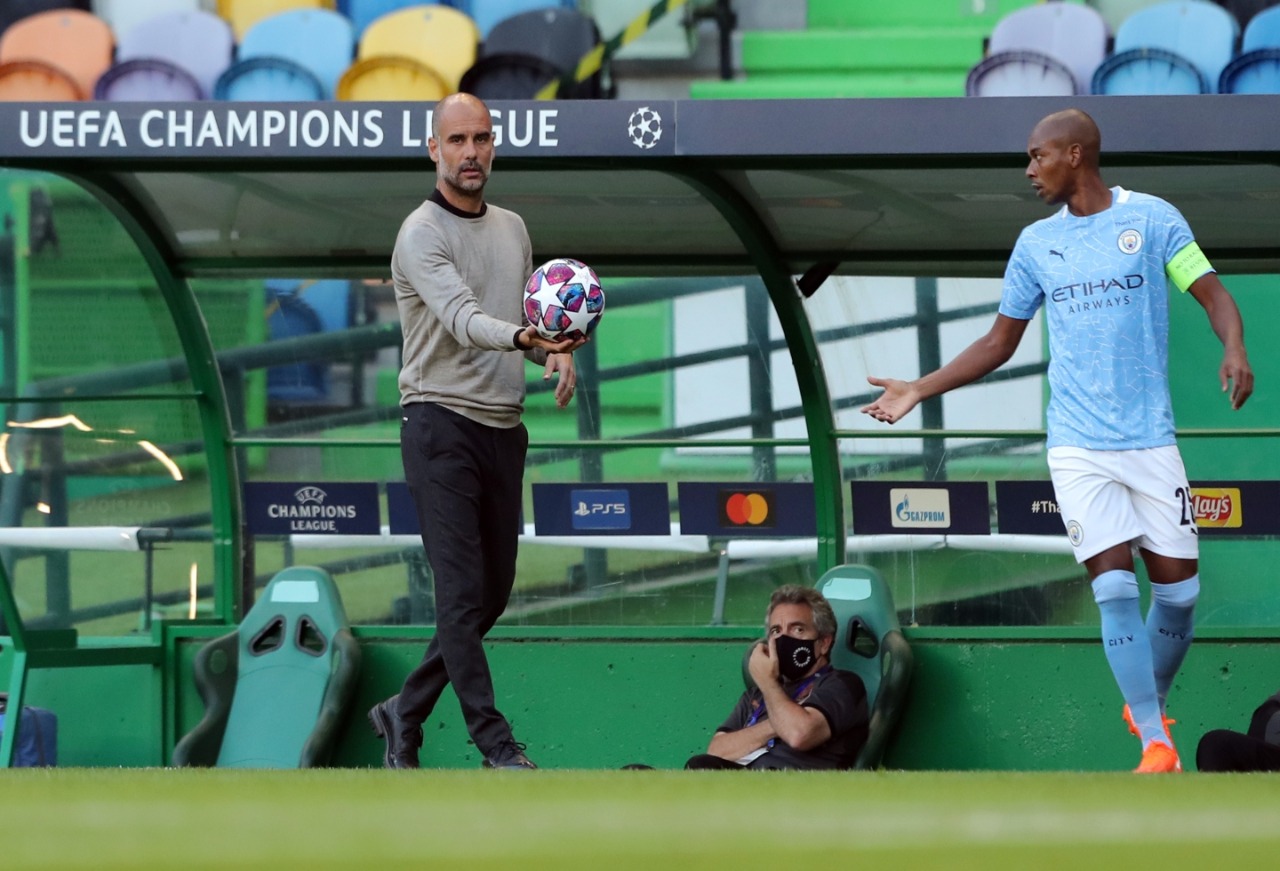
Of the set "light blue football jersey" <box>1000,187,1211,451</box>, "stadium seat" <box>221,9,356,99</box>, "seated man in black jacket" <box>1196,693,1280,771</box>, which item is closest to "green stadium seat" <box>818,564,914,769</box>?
"seated man in black jacket" <box>1196,693,1280,771</box>

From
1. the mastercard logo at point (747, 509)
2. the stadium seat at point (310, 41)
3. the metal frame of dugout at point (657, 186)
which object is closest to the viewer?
the metal frame of dugout at point (657, 186)

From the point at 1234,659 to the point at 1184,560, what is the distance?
1.89 metres

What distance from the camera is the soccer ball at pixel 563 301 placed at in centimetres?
496

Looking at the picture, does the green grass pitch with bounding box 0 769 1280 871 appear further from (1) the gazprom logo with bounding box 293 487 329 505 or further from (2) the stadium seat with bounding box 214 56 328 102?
(2) the stadium seat with bounding box 214 56 328 102

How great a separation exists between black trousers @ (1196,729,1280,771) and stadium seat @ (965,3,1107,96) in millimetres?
8606

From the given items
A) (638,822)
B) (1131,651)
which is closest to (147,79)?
(1131,651)

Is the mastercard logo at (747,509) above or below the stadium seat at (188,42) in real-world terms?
below

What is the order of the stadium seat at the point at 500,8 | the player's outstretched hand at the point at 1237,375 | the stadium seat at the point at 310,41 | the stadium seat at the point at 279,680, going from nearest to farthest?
the player's outstretched hand at the point at 1237,375, the stadium seat at the point at 279,680, the stadium seat at the point at 310,41, the stadium seat at the point at 500,8

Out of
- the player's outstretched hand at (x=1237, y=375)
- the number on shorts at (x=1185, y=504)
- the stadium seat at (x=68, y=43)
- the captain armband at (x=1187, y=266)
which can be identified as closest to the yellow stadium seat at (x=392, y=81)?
the stadium seat at (x=68, y=43)

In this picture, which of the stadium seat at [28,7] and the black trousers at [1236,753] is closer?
the black trousers at [1236,753]

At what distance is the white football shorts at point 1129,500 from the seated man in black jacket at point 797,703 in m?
1.29

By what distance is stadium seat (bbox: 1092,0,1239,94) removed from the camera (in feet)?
43.4

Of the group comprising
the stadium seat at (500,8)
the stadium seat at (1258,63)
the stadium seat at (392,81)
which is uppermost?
the stadium seat at (500,8)

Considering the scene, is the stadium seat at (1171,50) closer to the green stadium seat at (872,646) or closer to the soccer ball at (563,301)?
the green stadium seat at (872,646)
